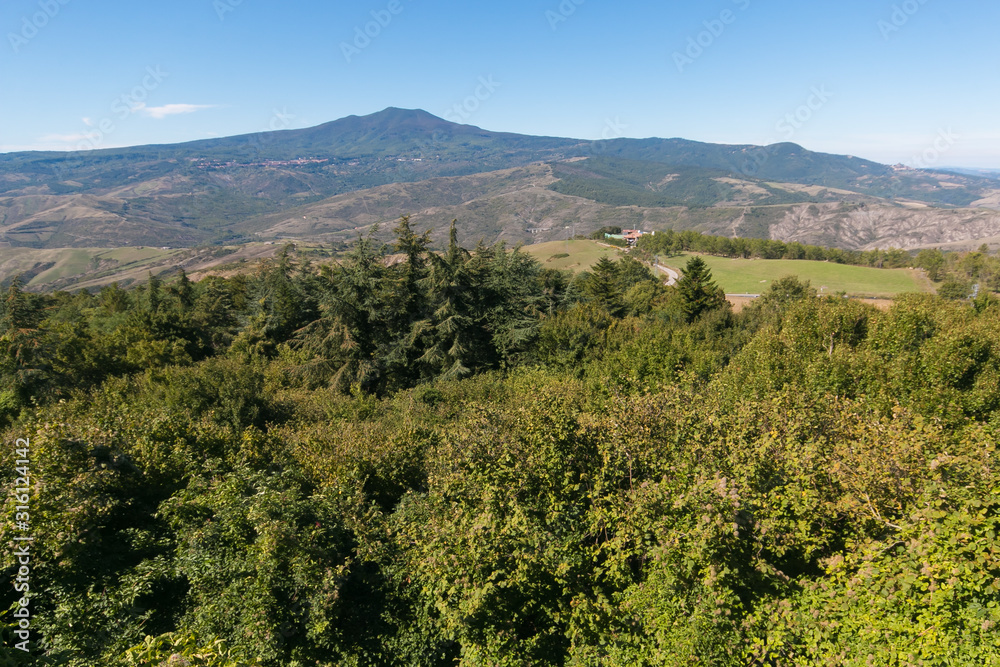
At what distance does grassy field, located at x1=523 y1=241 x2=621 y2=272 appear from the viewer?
103 meters

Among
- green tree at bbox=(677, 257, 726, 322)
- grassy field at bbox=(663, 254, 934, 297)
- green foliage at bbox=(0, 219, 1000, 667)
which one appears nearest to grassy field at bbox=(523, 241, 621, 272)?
grassy field at bbox=(663, 254, 934, 297)

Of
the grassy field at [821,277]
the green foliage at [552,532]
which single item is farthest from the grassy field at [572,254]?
the green foliage at [552,532]

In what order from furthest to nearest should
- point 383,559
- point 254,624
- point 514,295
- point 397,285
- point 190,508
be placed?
1. point 514,295
2. point 397,285
3. point 190,508
4. point 383,559
5. point 254,624

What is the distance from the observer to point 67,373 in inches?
1104

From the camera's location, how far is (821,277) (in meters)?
81.2

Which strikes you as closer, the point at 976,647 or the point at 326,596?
the point at 976,647

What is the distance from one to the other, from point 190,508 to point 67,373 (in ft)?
78.2

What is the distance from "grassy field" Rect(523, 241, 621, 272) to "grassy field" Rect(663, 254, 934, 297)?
2470 cm

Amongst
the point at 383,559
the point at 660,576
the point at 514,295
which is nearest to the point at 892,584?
the point at 660,576

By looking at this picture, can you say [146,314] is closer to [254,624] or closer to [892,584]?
[254,624]

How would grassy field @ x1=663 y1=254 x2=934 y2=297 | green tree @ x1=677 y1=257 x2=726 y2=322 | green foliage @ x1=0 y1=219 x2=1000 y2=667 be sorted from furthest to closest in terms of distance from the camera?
grassy field @ x1=663 y1=254 x2=934 y2=297, green tree @ x1=677 y1=257 x2=726 y2=322, green foliage @ x1=0 y1=219 x2=1000 y2=667

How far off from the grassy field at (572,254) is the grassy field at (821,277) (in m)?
24.7

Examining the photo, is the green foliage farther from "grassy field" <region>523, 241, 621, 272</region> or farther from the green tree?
"grassy field" <region>523, 241, 621, 272</region>

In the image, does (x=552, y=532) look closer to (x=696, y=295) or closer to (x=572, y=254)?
(x=696, y=295)
